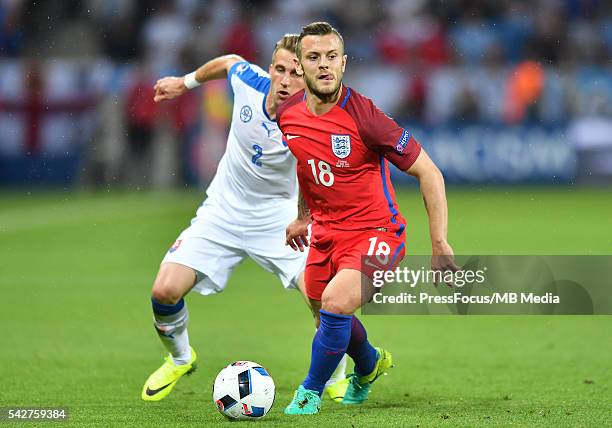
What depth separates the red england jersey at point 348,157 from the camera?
6707 mm

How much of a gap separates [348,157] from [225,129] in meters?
16.4

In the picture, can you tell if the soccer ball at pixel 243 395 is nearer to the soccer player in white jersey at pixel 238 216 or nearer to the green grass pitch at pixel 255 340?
the green grass pitch at pixel 255 340

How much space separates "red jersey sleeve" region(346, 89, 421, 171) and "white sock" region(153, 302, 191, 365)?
1949 millimetres

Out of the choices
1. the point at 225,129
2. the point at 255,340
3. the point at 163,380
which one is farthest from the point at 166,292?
the point at 225,129

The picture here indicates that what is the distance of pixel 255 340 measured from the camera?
1021 centimetres

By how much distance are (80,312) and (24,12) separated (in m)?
15.7

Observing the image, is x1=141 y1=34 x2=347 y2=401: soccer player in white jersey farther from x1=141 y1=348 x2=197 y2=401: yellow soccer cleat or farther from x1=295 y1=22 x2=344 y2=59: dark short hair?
x1=295 y1=22 x2=344 y2=59: dark short hair

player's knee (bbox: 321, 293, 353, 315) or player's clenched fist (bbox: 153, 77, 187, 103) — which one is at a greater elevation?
player's clenched fist (bbox: 153, 77, 187, 103)

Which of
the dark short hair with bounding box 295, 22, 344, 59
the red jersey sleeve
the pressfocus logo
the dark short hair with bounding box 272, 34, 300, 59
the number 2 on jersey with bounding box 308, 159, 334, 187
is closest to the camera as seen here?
the red jersey sleeve

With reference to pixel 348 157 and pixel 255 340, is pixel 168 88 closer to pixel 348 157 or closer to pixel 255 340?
pixel 348 157

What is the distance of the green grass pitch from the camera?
7113 mm

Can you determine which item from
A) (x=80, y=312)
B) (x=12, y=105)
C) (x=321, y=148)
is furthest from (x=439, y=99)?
(x=321, y=148)

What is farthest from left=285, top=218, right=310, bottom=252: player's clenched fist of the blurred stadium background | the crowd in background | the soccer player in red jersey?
the crowd in background

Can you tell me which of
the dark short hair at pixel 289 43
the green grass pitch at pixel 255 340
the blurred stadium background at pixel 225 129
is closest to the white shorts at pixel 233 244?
the green grass pitch at pixel 255 340
